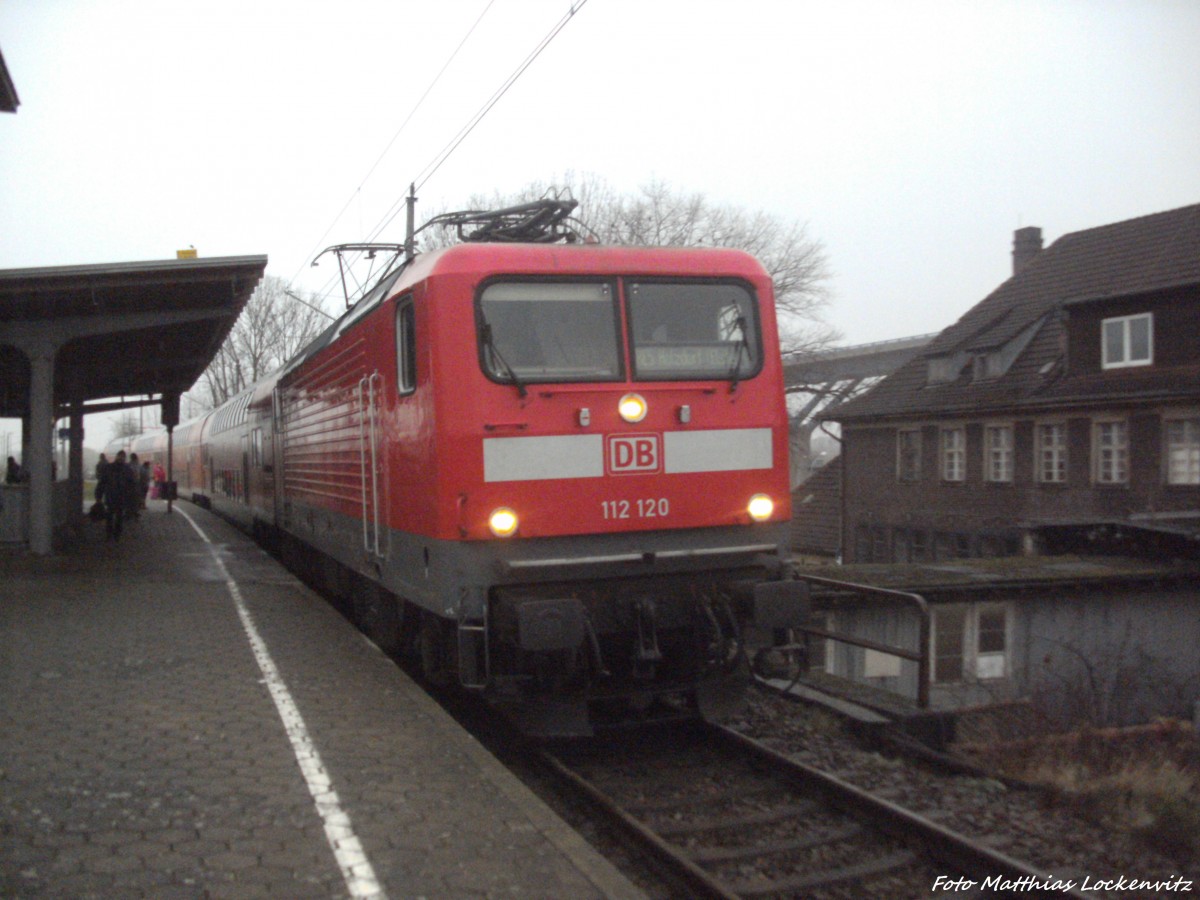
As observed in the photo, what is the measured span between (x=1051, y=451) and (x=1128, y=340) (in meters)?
3.11

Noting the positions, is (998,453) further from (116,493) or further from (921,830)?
(921,830)

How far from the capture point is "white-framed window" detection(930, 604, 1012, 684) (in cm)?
1468

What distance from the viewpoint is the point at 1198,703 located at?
13.8 metres

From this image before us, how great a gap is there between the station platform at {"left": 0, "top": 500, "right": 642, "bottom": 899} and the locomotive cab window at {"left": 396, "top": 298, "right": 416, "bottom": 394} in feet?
6.81

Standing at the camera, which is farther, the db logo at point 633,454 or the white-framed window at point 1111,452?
the white-framed window at point 1111,452

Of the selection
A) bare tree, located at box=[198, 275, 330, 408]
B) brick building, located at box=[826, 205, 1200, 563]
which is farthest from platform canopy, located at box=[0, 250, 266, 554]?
bare tree, located at box=[198, 275, 330, 408]

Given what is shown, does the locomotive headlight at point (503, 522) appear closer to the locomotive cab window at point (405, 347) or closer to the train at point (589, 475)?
the train at point (589, 475)

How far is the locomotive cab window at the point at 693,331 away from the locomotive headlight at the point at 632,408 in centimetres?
16

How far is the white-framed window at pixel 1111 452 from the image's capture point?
25.1 metres

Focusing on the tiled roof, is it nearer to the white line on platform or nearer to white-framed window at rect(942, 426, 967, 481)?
white-framed window at rect(942, 426, 967, 481)

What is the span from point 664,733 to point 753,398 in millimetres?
2359

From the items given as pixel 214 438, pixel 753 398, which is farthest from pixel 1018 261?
pixel 753 398

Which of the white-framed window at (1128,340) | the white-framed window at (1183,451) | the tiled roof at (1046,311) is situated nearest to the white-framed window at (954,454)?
the tiled roof at (1046,311)

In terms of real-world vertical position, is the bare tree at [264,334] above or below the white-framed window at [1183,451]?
above
